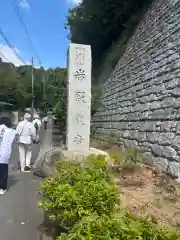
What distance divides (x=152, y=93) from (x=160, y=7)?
2.94 metres

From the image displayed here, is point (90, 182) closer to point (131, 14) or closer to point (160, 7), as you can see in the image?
point (160, 7)

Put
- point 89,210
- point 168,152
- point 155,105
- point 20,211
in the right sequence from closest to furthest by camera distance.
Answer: point 89,210 < point 20,211 < point 168,152 < point 155,105

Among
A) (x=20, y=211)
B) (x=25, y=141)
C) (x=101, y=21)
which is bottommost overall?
(x=20, y=211)

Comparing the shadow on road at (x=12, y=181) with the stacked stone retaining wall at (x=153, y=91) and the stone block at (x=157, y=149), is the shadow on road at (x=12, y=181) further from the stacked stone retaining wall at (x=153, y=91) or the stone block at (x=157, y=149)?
the stone block at (x=157, y=149)

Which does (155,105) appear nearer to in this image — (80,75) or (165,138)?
(165,138)

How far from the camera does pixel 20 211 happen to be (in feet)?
18.2

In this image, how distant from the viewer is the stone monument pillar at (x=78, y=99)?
7879 millimetres

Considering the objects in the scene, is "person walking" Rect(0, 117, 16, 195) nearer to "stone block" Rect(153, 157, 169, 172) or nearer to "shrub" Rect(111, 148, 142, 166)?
"shrub" Rect(111, 148, 142, 166)

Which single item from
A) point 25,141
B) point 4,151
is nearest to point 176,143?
point 4,151

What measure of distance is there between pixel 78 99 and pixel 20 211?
3.38 m

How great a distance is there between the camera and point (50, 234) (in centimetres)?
429

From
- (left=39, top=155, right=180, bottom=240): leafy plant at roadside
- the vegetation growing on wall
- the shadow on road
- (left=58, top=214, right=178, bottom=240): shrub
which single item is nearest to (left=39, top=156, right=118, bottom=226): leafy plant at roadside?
(left=39, top=155, right=180, bottom=240): leafy plant at roadside

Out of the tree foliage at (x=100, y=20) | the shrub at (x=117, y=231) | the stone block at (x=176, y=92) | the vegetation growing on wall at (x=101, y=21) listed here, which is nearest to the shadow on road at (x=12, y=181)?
the stone block at (x=176, y=92)

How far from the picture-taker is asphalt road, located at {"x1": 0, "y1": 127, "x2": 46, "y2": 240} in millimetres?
4504
